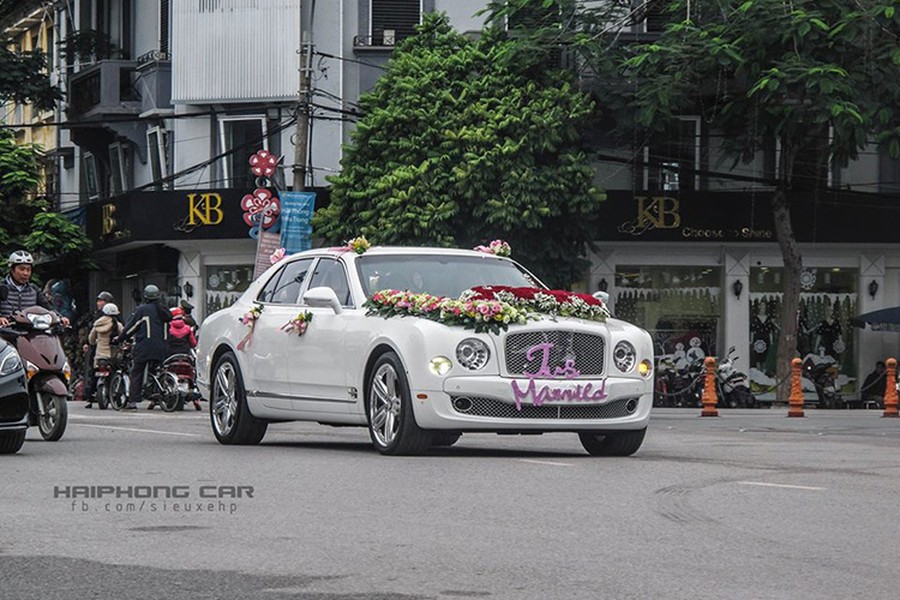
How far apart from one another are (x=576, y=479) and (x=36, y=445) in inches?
234

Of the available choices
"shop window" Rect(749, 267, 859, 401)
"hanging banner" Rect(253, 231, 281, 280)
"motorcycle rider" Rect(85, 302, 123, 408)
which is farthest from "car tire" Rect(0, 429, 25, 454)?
"shop window" Rect(749, 267, 859, 401)

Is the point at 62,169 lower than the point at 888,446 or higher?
higher

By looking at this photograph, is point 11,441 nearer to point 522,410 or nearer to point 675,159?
point 522,410

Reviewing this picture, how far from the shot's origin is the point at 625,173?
43.6 metres

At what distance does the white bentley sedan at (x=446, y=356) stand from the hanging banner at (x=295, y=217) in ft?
74.2

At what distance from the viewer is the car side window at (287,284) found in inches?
696

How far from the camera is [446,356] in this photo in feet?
50.1

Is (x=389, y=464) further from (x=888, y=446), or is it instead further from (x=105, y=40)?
(x=105, y=40)

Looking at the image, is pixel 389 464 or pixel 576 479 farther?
pixel 389 464

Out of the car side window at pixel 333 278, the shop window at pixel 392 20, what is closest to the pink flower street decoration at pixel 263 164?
the shop window at pixel 392 20

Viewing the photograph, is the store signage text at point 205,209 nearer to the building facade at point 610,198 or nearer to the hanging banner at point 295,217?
the building facade at point 610,198

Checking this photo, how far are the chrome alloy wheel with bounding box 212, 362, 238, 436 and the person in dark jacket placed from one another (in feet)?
48.3

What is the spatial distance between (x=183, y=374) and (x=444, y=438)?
53.8 feet

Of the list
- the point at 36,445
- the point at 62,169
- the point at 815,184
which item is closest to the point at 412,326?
the point at 36,445
